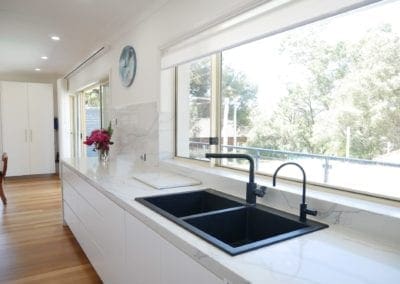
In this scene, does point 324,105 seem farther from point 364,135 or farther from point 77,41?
point 77,41

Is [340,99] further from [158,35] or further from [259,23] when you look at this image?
[158,35]

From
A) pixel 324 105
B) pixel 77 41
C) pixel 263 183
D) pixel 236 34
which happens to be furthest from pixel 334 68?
pixel 77 41

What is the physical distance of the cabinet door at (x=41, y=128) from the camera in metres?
6.62

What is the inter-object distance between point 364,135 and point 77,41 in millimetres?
3798

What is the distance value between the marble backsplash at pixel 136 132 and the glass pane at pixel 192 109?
24cm

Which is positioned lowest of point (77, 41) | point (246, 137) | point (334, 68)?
point (246, 137)

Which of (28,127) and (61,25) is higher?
(61,25)

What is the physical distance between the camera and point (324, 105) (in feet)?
5.90

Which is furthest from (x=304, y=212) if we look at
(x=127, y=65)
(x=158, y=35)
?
(x=127, y=65)

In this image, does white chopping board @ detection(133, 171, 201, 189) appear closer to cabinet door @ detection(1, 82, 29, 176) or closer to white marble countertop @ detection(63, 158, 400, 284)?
white marble countertop @ detection(63, 158, 400, 284)

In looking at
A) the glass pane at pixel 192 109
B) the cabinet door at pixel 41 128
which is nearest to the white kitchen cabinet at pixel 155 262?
the glass pane at pixel 192 109

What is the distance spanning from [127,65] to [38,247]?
208 centimetres

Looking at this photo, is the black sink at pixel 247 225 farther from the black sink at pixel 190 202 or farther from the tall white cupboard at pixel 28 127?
the tall white cupboard at pixel 28 127

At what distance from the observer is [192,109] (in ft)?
8.95
